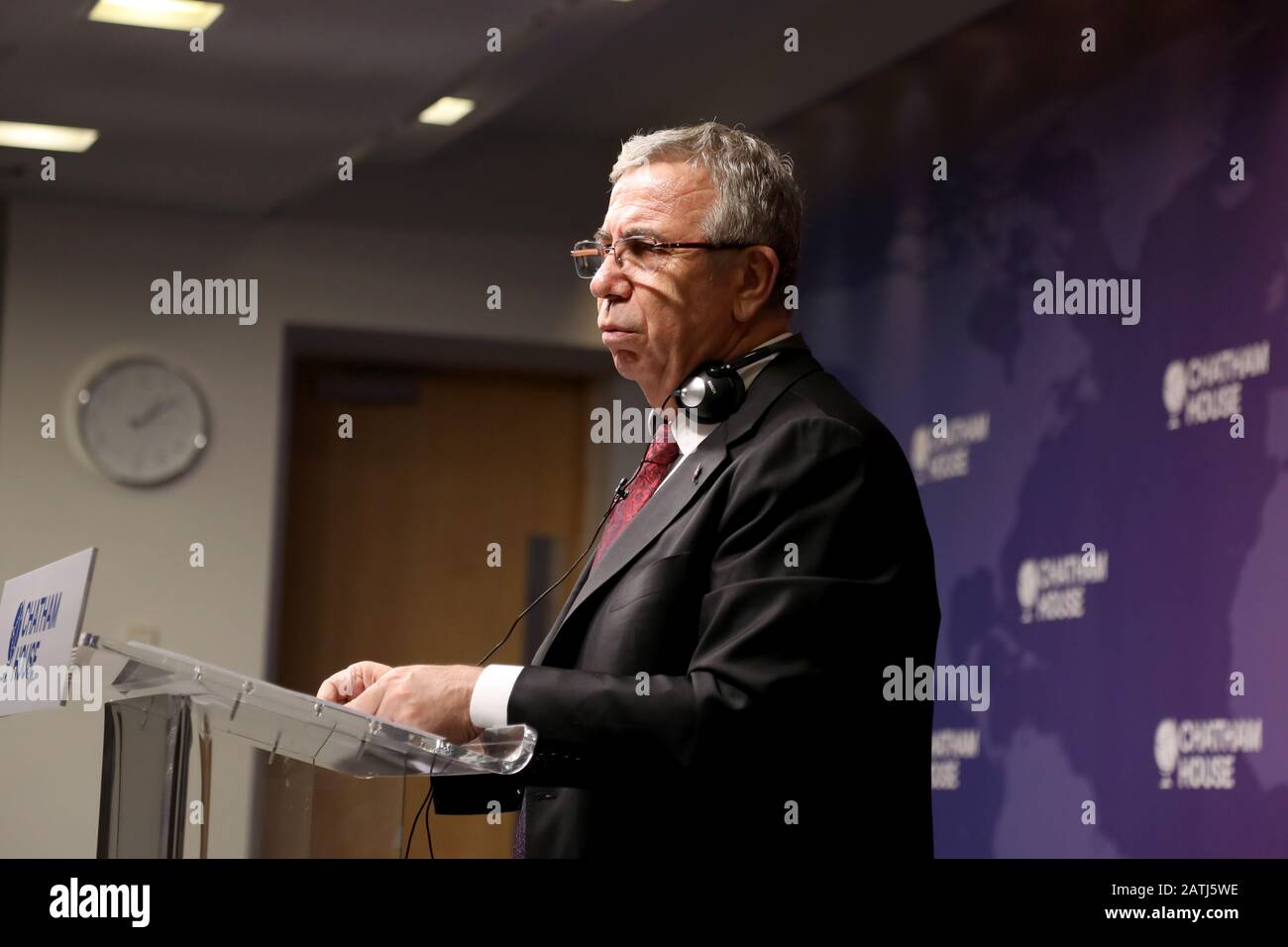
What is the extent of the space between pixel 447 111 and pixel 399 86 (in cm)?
47

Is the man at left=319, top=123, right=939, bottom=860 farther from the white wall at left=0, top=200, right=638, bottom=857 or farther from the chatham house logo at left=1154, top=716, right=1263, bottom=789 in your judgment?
the white wall at left=0, top=200, right=638, bottom=857

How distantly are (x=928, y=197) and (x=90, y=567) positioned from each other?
3359mm

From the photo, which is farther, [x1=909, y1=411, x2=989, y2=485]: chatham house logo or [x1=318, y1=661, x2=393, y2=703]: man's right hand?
[x1=909, y1=411, x2=989, y2=485]: chatham house logo

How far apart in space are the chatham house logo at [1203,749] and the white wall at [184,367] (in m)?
2.98

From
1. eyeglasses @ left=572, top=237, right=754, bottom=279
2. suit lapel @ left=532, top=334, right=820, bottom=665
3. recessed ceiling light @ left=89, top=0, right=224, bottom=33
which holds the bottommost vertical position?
suit lapel @ left=532, top=334, right=820, bottom=665

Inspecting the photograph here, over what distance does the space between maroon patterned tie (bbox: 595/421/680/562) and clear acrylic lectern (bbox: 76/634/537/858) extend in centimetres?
53

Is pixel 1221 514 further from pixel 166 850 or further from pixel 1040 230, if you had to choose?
pixel 166 850

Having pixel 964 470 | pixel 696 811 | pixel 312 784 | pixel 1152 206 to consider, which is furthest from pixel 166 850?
pixel 964 470

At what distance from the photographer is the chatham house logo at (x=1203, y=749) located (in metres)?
3.16

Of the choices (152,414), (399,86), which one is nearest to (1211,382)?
(399,86)

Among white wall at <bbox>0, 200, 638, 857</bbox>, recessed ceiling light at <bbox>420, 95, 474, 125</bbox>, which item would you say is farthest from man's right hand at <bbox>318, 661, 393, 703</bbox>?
white wall at <bbox>0, 200, 638, 857</bbox>

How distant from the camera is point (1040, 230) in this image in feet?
12.8

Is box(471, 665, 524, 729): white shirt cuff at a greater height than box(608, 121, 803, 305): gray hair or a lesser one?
lesser

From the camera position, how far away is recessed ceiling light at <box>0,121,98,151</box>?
4559mm
